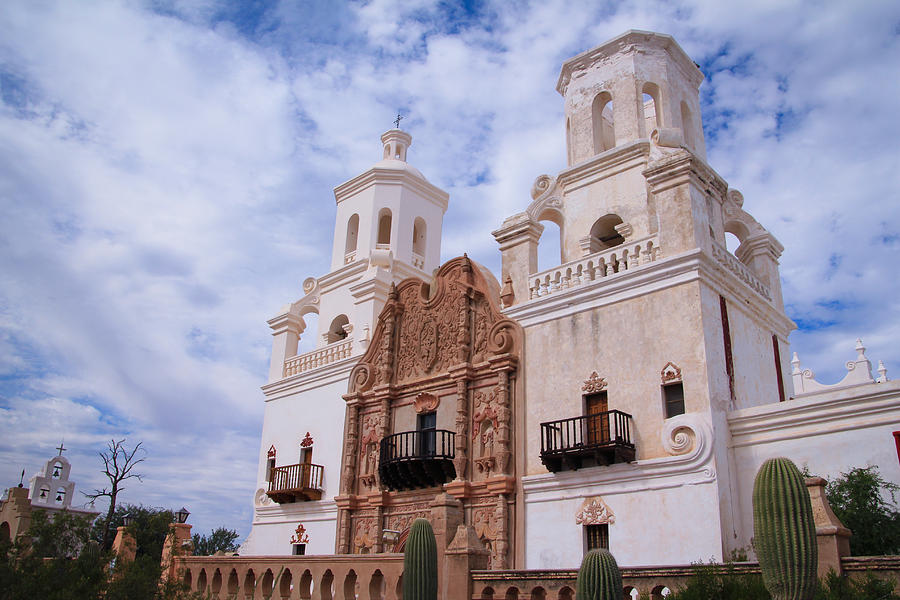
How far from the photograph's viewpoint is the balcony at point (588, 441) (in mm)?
15492

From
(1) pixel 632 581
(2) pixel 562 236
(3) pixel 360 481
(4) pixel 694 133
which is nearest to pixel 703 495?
(1) pixel 632 581

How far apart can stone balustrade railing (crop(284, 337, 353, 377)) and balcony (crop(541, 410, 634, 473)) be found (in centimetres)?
914

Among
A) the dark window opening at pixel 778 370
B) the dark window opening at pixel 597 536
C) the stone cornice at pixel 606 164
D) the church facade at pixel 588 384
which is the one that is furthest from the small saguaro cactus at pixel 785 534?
the stone cornice at pixel 606 164

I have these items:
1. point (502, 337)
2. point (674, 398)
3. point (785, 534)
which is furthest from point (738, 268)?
point (785, 534)

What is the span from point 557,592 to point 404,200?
62.6ft

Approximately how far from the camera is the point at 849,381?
18.8m

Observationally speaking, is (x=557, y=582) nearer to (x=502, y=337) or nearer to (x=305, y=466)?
(x=502, y=337)

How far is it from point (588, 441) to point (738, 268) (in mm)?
6062

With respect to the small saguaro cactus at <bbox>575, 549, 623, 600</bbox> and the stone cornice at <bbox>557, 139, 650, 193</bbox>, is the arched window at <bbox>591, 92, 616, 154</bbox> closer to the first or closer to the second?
the stone cornice at <bbox>557, 139, 650, 193</bbox>

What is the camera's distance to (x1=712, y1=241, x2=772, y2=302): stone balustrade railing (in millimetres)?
17466

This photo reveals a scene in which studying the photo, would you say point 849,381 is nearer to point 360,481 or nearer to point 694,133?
point 694,133

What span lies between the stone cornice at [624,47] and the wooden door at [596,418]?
10.6 metres

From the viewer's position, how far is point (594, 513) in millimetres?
15906

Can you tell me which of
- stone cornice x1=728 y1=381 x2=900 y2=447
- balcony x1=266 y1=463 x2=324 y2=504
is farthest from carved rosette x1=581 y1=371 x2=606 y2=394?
balcony x1=266 y1=463 x2=324 y2=504
